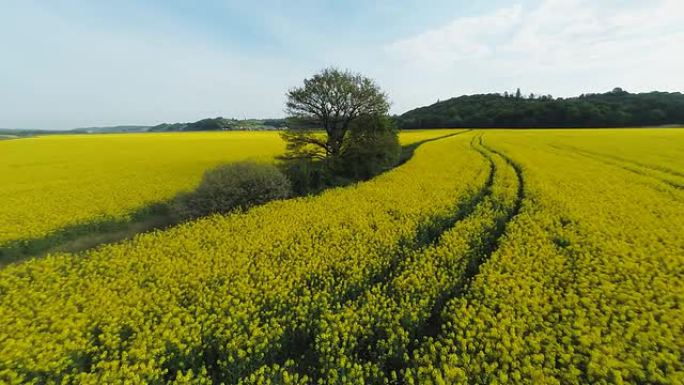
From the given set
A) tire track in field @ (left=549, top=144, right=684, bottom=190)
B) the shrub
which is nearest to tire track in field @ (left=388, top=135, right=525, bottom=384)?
tire track in field @ (left=549, top=144, right=684, bottom=190)

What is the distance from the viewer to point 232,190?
14695 mm

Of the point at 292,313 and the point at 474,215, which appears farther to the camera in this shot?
the point at 474,215

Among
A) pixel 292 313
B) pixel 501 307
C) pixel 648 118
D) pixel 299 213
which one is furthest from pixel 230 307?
pixel 648 118

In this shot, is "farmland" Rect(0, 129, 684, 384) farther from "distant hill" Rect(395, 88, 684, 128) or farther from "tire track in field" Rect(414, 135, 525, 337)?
"distant hill" Rect(395, 88, 684, 128)

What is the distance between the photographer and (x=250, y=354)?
4.87m

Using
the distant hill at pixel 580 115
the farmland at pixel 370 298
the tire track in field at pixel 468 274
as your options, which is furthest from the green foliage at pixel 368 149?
the distant hill at pixel 580 115

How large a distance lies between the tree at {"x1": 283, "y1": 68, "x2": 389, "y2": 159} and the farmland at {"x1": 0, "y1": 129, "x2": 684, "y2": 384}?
14055 mm

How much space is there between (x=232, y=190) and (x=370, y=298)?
10363mm

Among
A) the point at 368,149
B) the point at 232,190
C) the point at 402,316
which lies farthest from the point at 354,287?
the point at 368,149

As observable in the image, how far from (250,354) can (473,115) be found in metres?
88.8

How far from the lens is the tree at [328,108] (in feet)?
83.1

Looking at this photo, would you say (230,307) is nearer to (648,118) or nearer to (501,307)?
(501,307)

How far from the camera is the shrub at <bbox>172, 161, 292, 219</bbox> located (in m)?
13.9

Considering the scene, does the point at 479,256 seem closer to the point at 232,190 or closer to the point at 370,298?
the point at 370,298
